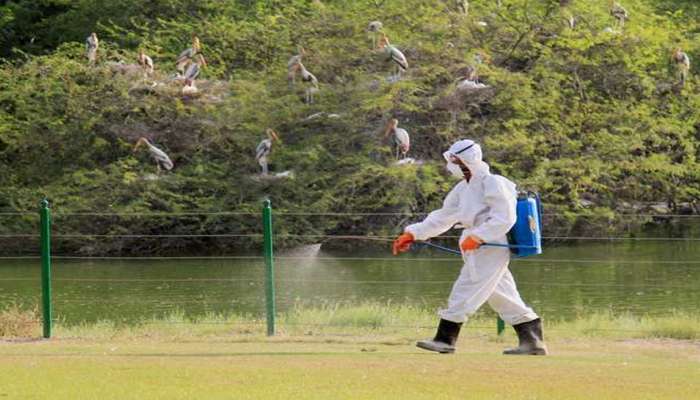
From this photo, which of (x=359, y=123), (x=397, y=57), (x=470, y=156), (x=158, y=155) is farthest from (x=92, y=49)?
(x=470, y=156)

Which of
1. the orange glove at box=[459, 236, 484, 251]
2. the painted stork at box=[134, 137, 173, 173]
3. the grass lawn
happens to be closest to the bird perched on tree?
the painted stork at box=[134, 137, 173, 173]

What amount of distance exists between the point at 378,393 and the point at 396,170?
18535mm

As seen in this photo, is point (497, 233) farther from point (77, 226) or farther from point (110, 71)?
point (110, 71)

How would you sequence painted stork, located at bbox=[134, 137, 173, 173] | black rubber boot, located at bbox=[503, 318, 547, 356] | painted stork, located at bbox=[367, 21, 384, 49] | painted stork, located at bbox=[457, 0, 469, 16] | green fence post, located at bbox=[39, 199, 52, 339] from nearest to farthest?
black rubber boot, located at bbox=[503, 318, 547, 356], green fence post, located at bbox=[39, 199, 52, 339], painted stork, located at bbox=[134, 137, 173, 173], painted stork, located at bbox=[367, 21, 384, 49], painted stork, located at bbox=[457, 0, 469, 16]

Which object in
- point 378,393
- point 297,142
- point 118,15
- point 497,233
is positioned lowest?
point 378,393

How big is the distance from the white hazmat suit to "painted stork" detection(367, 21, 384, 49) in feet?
62.3

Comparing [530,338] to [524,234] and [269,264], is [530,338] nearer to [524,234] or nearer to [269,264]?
[524,234]

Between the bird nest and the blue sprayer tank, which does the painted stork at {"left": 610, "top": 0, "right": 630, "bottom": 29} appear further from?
the blue sprayer tank

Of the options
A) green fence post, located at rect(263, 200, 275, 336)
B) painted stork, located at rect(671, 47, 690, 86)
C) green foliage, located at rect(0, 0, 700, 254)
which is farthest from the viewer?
painted stork, located at rect(671, 47, 690, 86)

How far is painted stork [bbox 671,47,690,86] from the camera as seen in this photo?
28688 mm

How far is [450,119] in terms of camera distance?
2798 centimetres

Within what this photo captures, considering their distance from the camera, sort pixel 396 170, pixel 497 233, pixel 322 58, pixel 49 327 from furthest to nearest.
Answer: pixel 322 58
pixel 396 170
pixel 49 327
pixel 497 233

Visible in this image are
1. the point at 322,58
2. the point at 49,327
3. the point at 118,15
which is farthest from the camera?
the point at 118,15

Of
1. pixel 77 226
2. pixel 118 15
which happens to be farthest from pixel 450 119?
pixel 118 15
